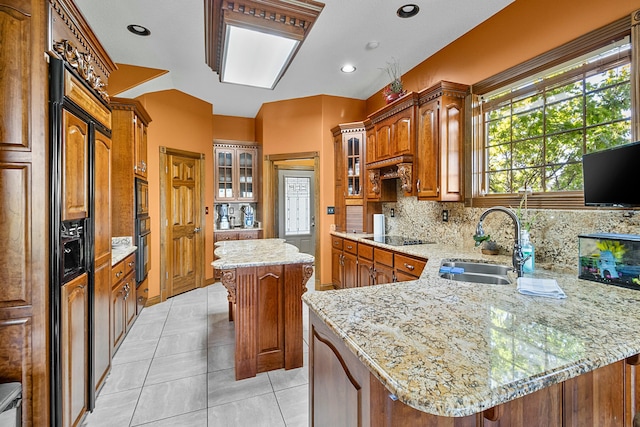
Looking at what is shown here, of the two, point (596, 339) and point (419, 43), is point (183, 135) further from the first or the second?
point (596, 339)

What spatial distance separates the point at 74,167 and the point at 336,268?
137 inches

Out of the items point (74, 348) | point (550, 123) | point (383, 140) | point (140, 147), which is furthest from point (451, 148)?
point (140, 147)

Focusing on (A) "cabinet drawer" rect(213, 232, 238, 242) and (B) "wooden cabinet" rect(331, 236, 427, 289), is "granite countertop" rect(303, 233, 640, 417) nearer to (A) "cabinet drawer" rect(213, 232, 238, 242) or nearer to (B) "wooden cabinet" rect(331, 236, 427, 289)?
(B) "wooden cabinet" rect(331, 236, 427, 289)

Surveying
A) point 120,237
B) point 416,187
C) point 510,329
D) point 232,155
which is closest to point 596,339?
point 510,329

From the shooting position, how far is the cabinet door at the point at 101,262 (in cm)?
193

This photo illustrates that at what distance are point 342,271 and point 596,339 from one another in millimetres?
3477

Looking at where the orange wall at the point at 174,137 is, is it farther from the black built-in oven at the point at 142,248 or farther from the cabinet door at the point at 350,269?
the cabinet door at the point at 350,269

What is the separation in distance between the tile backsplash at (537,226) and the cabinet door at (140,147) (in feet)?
10.9

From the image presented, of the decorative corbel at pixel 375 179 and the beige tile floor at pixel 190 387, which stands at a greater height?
the decorative corbel at pixel 375 179

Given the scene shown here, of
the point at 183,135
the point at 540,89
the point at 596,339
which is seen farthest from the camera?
the point at 183,135

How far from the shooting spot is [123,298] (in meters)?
2.83

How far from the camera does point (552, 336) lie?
37.3 inches

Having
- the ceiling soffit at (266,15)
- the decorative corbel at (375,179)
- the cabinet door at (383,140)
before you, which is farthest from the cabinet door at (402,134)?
the ceiling soffit at (266,15)

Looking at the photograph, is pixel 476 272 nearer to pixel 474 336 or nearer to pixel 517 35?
pixel 474 336
